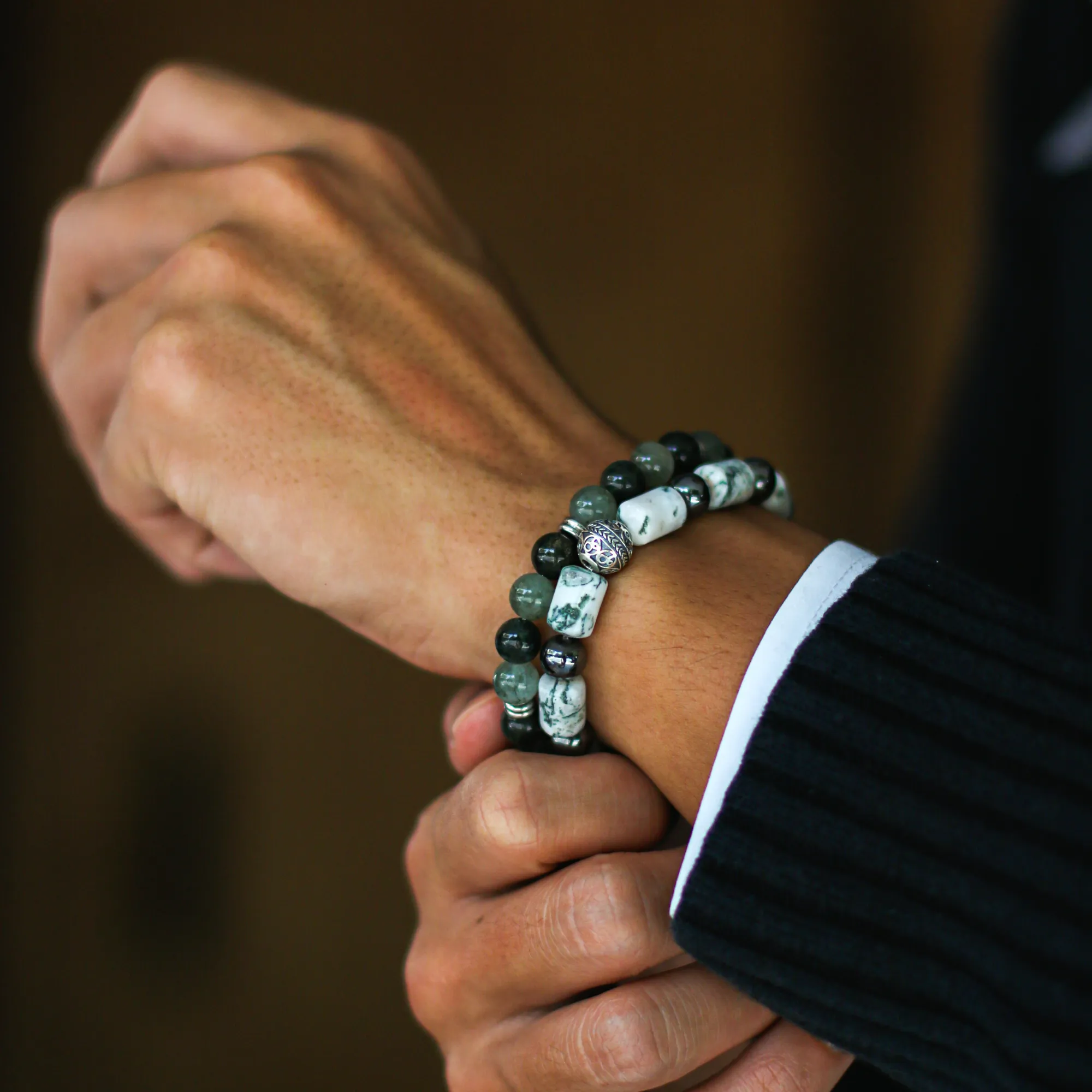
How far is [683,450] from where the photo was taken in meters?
0.69

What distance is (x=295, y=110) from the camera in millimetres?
807

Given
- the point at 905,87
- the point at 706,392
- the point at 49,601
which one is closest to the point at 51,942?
the point at 49,601

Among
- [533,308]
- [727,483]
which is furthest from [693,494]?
[533,308]

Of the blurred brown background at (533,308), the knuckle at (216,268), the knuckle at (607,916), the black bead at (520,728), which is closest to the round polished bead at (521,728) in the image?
the black bead at (520,728)

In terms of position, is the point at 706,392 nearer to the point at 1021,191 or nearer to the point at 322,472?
the point at 1021,191

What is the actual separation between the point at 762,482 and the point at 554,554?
0.58 ft

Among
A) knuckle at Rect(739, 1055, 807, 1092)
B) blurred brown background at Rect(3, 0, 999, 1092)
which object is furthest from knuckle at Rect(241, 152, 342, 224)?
blurred brown background at Rect(3, 0, 999, 1092)

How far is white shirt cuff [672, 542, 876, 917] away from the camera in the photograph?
1.70ft

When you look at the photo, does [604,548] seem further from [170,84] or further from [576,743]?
[170,84]

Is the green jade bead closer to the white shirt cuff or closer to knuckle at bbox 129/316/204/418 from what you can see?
the white shirt cuff

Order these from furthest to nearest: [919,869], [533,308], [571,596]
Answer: [533,308], [571,596], [919,869]

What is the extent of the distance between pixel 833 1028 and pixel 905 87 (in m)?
2.41

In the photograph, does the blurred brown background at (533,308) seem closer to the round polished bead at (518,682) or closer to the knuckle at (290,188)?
the knuckle at (290,188)

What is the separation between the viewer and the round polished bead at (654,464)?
25.9 inches
